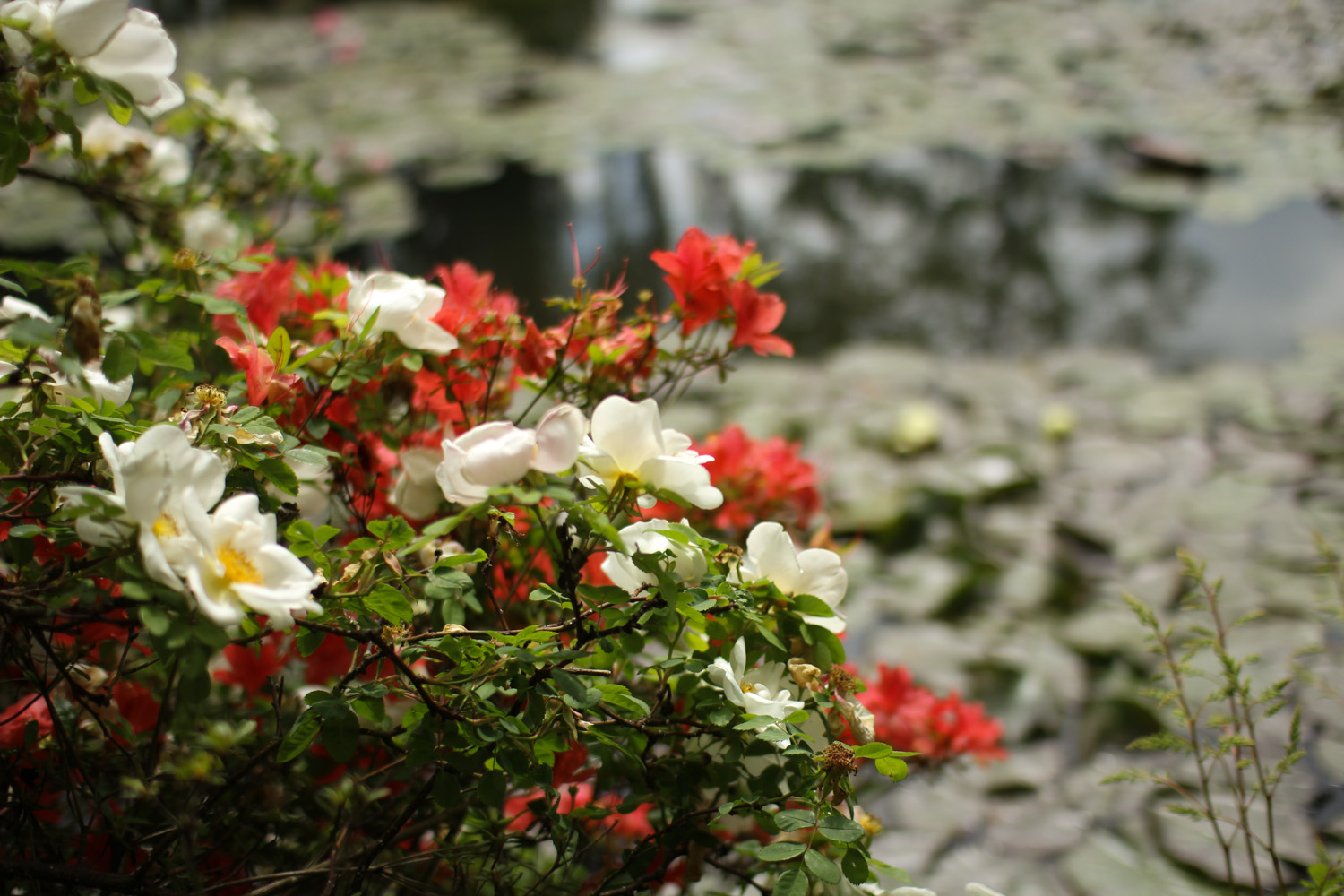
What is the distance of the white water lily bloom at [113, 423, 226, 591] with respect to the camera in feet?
1.31

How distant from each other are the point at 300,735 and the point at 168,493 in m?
0.18

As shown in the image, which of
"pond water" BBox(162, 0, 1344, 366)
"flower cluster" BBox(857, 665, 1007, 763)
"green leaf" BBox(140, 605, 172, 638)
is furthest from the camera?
"pond water" BBox(162, 0, 1344, 366)

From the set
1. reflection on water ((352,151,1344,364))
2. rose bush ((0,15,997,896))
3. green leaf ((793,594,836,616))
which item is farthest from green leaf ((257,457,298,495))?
reflection on water ((352,151,1344,364))

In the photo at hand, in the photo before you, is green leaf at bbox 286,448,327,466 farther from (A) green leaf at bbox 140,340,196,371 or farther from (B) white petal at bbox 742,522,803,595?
(B) white petal at bbox 742,522,803,595

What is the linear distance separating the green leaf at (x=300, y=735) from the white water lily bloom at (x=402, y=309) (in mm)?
271

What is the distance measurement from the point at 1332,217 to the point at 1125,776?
111 inches

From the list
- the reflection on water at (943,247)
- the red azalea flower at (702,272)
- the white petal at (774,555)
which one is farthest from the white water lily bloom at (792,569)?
the reflection on water at (943,247)

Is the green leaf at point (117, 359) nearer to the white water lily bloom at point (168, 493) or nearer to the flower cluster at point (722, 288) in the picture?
the white water lily bloom at point (168, 493)

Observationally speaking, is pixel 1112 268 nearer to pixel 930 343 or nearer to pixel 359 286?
Result: pixel 930 343

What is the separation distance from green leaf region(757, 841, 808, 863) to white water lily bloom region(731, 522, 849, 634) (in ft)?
0.44

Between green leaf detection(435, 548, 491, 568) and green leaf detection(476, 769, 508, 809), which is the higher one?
green leaf detection(435, 548, 491, 568)

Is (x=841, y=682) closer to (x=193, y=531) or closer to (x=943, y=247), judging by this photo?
(x=193, y=531)

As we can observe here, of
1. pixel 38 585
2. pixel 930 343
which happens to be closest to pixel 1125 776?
pixel 38 585

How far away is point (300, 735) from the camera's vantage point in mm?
522
